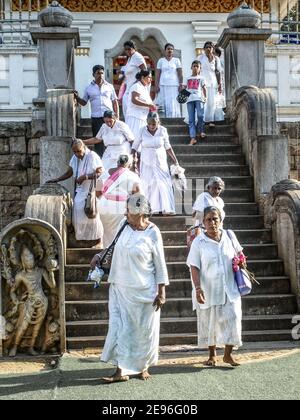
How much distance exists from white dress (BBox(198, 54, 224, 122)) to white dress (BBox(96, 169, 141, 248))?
11.1ft

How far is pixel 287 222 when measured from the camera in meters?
9.23

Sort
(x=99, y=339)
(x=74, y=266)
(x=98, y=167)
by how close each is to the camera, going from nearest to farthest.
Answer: (x=99, y=339), (x=74, y=266), (x=98, y=167)

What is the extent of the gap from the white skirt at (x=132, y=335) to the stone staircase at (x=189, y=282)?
4.73 feet

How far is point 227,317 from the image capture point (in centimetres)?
707

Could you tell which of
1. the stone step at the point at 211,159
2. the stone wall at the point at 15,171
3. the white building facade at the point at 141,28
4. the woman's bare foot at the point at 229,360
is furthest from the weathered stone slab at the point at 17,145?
the woman's bare foot at the point at 229,360

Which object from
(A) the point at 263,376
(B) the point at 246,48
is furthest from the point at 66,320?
(B) the point at 246,48

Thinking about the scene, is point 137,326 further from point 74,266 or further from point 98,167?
point 98,167

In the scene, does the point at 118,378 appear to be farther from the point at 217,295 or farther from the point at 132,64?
the point at 132,64

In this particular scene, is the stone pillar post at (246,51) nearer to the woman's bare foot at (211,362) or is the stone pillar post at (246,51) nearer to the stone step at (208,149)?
the stone step at (208,149)

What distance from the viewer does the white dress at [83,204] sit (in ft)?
30.5

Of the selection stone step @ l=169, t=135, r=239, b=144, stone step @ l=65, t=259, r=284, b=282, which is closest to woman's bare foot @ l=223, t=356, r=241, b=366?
stone step @ l=65, t=259, r=284, b=282

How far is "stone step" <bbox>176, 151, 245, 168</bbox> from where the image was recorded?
36.9 ft

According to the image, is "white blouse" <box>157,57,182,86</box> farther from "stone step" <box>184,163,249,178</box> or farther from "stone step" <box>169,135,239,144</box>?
"stone step" <box>184,163,249,178</box>
